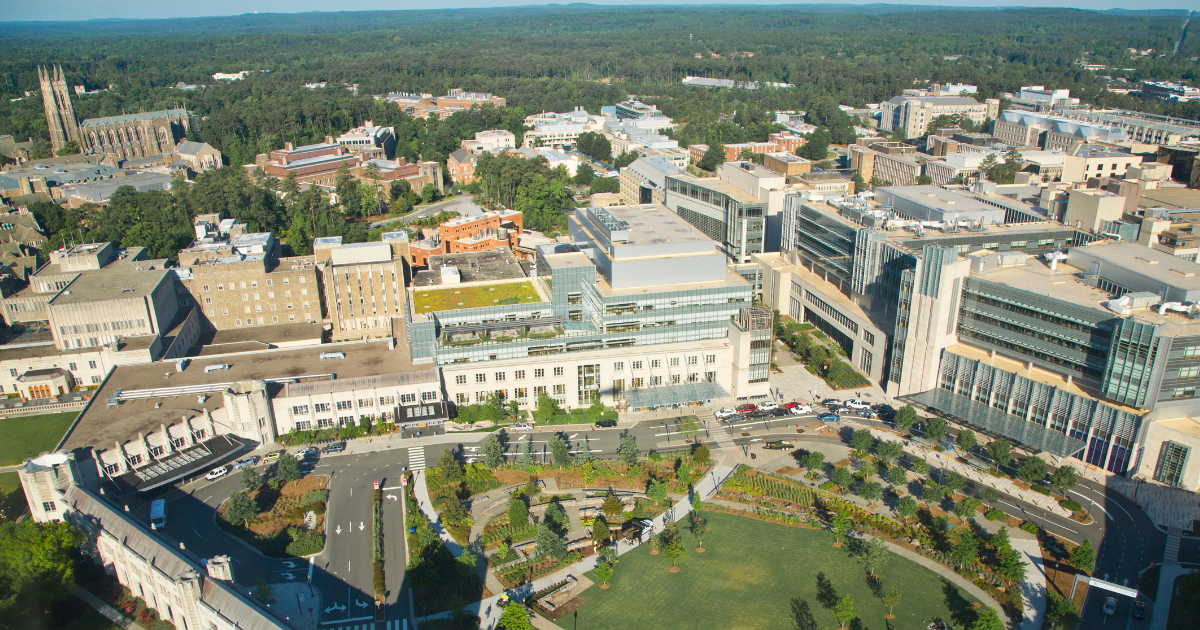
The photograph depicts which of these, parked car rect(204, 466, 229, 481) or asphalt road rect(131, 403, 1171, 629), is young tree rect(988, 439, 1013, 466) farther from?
parked car rect(204, 466, 229, 481)

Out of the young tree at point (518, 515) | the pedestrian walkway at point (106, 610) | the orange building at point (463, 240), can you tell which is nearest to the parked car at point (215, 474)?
the pedestrian walkway at point (106, 610)

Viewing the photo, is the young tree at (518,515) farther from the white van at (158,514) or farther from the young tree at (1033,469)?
the young tree at (1033,469)

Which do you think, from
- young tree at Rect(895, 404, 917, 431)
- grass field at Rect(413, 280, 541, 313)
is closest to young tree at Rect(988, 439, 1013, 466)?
young tree at Rect(895, 404, 917, 431)

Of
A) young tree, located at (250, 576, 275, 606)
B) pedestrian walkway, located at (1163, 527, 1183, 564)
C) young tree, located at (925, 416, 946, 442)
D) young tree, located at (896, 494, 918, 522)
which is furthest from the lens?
young tree, located at (925, 416, 946, 442)

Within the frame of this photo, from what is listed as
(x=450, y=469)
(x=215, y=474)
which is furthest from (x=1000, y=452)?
(x=215, y=474)

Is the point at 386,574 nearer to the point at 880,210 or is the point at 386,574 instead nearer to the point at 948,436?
the point at 948,436

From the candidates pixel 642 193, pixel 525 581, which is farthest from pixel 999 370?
pixel 642 193
